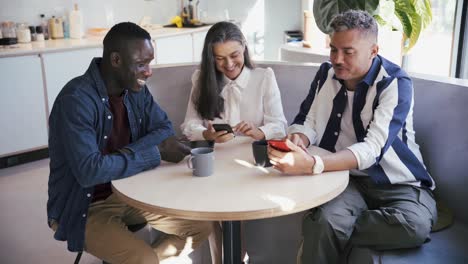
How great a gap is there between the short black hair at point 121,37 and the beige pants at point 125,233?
54 cm

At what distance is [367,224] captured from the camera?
1.75 m

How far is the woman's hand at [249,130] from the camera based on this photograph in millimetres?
2035

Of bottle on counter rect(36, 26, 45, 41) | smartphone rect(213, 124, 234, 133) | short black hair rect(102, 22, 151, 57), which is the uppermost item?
short black hair rect(102, 22, 151, 57)

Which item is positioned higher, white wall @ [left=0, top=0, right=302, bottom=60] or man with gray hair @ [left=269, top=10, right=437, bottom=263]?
white wall @ [left=0, top=0, right=302, bottom=60]

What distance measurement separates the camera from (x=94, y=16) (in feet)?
A: 16.6

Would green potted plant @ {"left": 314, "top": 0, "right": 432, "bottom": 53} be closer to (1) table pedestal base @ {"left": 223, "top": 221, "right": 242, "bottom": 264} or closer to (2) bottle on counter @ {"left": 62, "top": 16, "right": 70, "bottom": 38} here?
(1) table pedestal base @ {"left": 223, "top": 221, "right": 242, "bottom": 264}

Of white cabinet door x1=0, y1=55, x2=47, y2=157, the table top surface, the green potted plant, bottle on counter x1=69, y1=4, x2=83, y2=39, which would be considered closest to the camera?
the table top surface

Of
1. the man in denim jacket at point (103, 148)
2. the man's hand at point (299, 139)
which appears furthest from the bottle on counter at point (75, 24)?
the man's hand at point (299, 139)

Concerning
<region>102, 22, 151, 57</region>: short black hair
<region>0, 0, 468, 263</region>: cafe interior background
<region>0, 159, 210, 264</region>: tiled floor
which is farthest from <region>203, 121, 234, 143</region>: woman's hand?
<region>0, 0, 468, 263</region>: cafe interior background

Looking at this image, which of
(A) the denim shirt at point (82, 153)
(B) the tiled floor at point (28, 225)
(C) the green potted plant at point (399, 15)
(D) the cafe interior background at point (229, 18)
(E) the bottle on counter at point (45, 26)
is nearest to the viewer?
(A) the denim shirt at point (82, 153)

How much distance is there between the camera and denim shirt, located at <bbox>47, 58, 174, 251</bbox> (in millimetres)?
1603

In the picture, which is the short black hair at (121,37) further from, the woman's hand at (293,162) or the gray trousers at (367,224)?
the gray trousers at (367,224)

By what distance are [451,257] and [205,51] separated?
1.28m

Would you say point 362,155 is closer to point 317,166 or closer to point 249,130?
point 317,166
